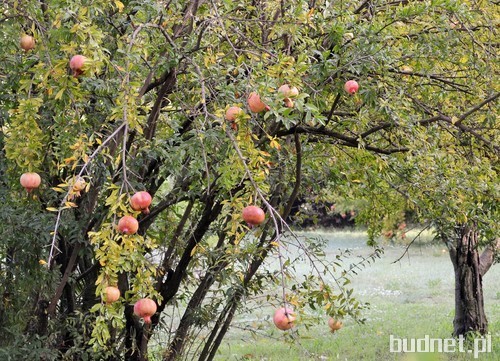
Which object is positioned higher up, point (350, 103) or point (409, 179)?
point (350, 103)

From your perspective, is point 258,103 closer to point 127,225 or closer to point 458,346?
point 127,225

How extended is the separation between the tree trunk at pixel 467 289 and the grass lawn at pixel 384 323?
0.27 metres

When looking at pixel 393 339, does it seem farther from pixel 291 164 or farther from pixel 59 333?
pixel 59 333

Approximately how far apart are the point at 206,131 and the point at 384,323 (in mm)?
6938

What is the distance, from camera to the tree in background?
2637 millimetres

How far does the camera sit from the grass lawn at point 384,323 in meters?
7.53

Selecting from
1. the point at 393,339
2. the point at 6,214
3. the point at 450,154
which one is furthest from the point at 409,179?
the point at 393,339

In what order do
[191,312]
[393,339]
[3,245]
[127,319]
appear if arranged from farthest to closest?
[393,339]
[191,312]
[127,319]
[3,245]

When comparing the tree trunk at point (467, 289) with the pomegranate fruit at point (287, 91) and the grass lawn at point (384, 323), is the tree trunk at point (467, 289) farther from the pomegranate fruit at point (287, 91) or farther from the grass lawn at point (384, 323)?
the pomegranate fruit at point (287, 91)

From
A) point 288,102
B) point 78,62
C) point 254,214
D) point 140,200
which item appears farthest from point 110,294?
point 288,102

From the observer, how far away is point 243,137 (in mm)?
2498

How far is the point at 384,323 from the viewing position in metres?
9.36

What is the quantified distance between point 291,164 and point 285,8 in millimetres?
1230

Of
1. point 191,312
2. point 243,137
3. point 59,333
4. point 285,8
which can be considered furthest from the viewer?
point 191,312
